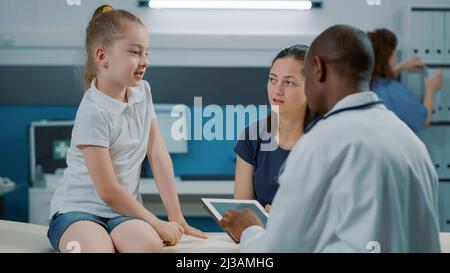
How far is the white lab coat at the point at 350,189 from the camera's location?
71 centimetres

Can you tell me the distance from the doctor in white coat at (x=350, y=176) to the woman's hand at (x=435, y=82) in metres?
0.35

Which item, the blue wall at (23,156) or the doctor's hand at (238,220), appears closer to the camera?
the doctor's hand at (238,220)

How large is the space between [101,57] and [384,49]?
49cm

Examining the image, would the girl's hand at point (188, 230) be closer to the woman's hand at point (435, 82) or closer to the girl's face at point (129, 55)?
the girl's face at point (129, 55)

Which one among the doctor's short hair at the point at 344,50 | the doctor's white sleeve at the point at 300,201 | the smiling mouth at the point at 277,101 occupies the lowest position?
the doctor's white sleeve at the point at 300,201

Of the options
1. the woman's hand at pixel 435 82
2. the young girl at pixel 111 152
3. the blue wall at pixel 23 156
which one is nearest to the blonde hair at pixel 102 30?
the young girl at pixel 111 152

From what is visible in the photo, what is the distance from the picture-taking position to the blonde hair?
2.89 feet

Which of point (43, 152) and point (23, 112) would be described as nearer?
point (23, 112)

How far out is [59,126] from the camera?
239 cm

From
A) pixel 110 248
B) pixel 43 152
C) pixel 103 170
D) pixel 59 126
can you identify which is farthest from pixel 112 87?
pixel 59 126

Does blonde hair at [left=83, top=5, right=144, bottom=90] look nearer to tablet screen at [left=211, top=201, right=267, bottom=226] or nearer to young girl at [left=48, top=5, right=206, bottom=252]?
young girl at [left=48, top=5, right=206, bottom=252]

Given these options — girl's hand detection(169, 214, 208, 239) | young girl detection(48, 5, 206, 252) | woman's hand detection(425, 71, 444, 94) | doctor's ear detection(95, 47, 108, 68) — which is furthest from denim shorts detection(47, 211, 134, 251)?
woman's hand detection(425, 71, 444, 94)

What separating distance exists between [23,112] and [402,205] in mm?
846
